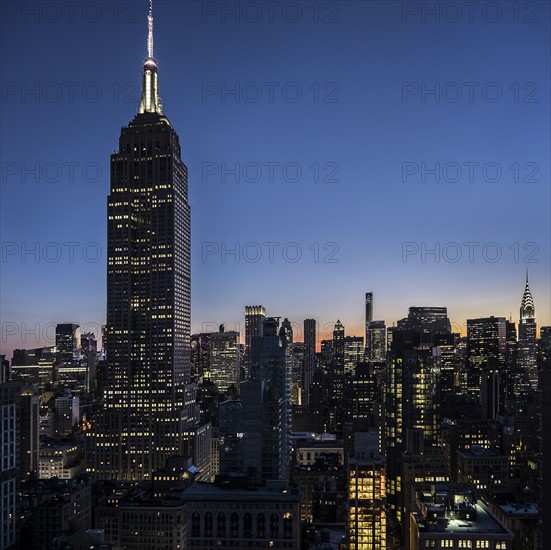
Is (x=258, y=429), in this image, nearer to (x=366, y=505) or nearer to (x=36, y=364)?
(x=366, y=505)

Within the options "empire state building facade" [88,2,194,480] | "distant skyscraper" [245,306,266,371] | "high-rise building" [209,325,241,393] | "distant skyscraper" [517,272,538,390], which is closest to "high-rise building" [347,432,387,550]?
"empire state building facade" [88,2,194,480]

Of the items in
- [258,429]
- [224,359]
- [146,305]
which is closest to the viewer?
[258,429]

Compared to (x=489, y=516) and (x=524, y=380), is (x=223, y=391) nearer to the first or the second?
(x=524, y=380)

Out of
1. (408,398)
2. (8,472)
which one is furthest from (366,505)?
(408,398)

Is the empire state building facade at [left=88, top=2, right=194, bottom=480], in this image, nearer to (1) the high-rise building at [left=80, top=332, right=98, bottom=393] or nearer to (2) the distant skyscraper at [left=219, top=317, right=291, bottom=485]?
(2) the distant skyscraper at [left=219, top=317, right=291, bottom=485]

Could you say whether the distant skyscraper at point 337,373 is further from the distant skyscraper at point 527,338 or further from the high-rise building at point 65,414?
the high-rise building at point 65,414

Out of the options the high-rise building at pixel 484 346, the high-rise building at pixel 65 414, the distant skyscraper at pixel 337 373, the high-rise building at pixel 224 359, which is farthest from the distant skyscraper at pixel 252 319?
the high-rise building at pixel 484 346


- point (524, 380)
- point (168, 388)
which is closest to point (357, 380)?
point (524, 380)
